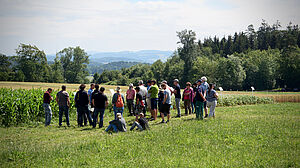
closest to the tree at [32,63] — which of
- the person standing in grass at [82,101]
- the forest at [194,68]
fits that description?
the forest at [194,68]

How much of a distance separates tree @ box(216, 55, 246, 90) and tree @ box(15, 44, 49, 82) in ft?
164

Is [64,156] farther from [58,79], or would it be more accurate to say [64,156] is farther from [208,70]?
[208,70]

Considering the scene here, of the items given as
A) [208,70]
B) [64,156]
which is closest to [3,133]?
[64,156]

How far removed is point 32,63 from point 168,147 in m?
62.6

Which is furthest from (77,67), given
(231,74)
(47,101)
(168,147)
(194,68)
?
(168,147)

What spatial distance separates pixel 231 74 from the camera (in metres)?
75.1

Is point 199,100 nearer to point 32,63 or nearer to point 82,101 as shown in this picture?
point 82,101

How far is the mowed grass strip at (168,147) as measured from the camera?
7.43 meters

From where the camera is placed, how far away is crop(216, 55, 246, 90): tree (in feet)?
244

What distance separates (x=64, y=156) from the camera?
811 centimetres

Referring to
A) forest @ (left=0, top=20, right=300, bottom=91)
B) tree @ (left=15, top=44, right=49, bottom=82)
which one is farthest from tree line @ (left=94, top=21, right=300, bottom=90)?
tree @ (left=15, top=44, right=49, bottom=82)

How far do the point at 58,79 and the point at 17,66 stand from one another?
1277 cm

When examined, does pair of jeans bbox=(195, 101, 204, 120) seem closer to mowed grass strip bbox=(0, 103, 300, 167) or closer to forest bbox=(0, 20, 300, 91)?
mowed grass strip bbox=(0, 103, 300, 167)

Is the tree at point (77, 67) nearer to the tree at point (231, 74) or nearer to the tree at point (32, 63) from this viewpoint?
the tree at point (32, 63)
